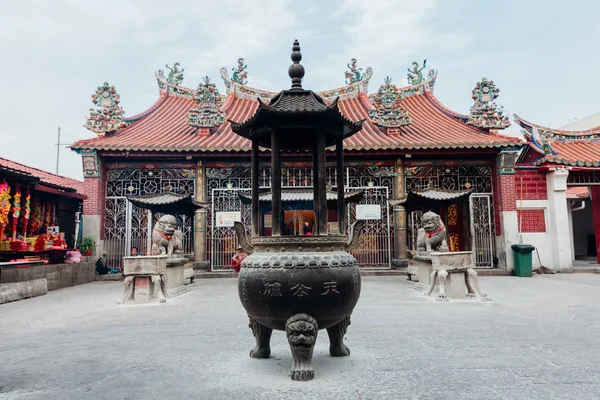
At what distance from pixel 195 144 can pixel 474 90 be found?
30.9 feet

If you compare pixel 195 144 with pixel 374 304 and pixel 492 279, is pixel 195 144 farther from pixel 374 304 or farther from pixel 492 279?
pixel 492 279

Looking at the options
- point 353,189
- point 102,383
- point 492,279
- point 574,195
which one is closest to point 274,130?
point 102,383

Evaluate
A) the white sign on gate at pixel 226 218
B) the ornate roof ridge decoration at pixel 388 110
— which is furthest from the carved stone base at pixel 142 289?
the ornate roof ridge decoration at pixel 388 110

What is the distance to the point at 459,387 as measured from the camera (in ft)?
10.3

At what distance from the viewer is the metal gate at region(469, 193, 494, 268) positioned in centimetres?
1267

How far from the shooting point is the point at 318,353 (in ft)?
13.6

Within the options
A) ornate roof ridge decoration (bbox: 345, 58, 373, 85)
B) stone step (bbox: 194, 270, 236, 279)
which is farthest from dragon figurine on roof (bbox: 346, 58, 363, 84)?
stone step (bbox: 194, 270, 236, 279)

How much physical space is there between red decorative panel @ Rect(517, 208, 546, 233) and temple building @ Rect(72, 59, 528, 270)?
46 centimetres

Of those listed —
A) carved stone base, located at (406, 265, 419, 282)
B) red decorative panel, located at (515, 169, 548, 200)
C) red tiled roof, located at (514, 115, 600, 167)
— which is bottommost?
carved stone base, located at (406, 265, 419, 282)

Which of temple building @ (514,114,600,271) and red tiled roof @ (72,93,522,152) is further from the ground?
red tiled roof @ (72,93,522,152)

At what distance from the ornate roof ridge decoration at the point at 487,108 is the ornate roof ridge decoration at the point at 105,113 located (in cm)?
1190

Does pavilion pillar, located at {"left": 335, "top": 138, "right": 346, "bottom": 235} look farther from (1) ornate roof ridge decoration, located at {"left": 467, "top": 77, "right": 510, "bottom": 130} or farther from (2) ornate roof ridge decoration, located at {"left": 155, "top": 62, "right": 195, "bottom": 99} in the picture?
(2) ornate roof ridge decoration, located at {"left": 155, "top": 62, "right": 195, "bottom": 99}

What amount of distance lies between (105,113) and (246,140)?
465 cm

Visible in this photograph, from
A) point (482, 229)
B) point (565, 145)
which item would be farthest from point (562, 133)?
point (482, 229)
